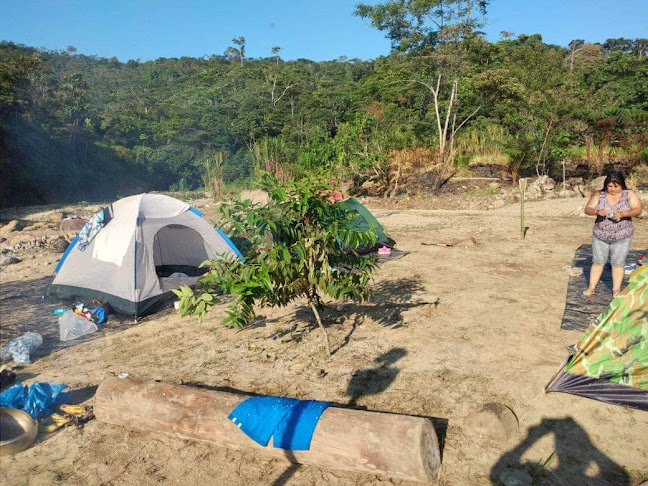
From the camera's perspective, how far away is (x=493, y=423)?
3137 mm

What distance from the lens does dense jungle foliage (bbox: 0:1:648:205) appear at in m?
15.5

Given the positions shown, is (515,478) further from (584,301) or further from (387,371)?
(584,301)

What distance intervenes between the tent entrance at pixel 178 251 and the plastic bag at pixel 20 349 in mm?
2336

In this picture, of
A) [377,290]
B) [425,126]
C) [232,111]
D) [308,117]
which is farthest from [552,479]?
[232,111]

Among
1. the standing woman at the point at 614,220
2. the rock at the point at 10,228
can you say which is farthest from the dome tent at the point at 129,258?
the rock at the point at 10,228

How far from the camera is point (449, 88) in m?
17.3

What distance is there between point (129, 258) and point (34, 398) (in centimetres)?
252

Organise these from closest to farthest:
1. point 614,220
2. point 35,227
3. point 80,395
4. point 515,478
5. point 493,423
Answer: point 515,478, point 493,423, point 80,395, point 614,220, point 35,227

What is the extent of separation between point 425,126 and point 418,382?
18.8m

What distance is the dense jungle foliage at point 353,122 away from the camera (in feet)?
51.0

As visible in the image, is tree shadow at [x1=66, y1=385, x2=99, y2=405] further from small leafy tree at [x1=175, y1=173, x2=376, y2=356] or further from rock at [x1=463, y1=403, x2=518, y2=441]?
rock at [x1=463, y1=403, x2=518, y2=441]

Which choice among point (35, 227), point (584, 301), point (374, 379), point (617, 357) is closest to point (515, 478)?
point (617, 357)

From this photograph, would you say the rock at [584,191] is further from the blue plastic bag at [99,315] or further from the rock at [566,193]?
the blue plastic bag at [99,315]

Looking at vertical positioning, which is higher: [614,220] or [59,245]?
[614,220]
